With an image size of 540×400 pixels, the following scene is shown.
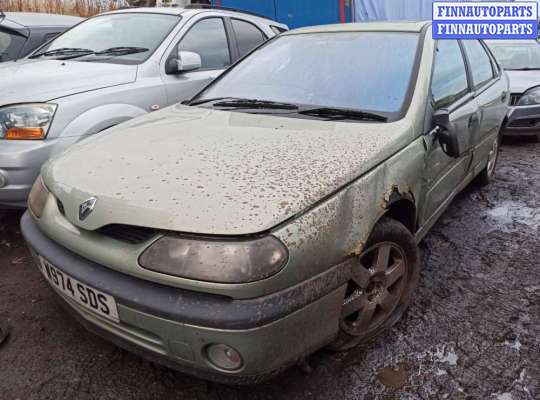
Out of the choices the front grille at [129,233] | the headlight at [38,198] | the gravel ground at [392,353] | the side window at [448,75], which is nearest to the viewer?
the front grille at [129,233]

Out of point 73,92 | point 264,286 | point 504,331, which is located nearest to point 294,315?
point 264,286

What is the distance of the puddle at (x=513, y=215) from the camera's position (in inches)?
135

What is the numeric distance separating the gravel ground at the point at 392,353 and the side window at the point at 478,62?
1353mm

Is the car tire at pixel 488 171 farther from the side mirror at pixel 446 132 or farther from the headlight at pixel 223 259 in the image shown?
the headlight at pixel 223 259

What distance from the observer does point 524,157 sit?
5.18 meters

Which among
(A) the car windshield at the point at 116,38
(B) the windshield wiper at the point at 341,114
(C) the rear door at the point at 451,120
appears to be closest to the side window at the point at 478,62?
(C) the rear door at the point at 451,120

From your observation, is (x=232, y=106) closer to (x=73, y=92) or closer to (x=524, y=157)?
(x=73, y=92)

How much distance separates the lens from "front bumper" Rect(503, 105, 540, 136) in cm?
552

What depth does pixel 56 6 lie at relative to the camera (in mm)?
13625

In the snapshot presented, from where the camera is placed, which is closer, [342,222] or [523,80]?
[342,222]

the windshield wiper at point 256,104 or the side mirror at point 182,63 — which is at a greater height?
the side mirror at point 182,63

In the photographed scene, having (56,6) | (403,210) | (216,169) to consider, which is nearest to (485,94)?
(403,210)

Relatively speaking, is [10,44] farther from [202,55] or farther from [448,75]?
[448,75]

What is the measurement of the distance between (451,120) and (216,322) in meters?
1.90
